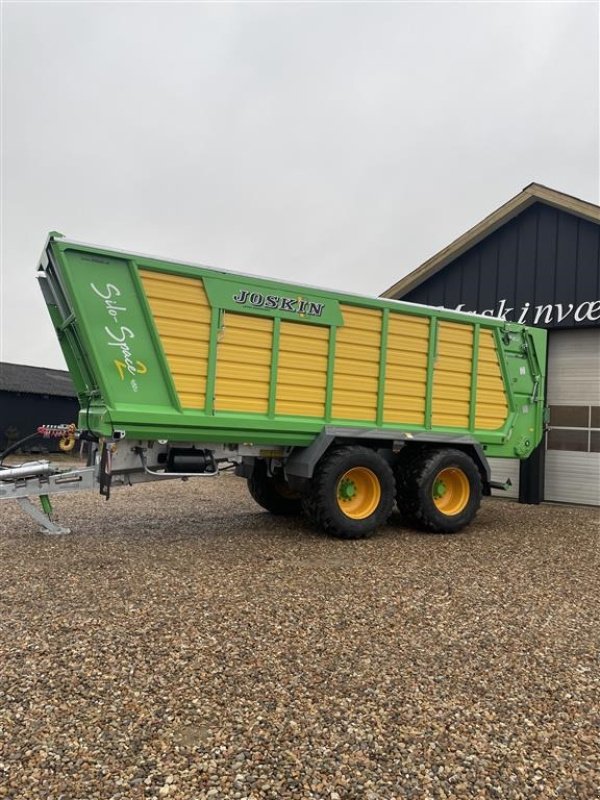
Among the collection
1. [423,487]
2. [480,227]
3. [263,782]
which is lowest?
[263,782]

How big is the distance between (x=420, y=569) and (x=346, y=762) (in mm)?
3364

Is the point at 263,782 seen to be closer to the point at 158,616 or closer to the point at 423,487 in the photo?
the point at 158,616

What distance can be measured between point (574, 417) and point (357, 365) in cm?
534

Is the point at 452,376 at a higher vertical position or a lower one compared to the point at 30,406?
higher

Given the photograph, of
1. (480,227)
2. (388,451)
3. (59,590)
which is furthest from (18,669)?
(480,227)

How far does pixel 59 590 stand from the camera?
16.1 feet

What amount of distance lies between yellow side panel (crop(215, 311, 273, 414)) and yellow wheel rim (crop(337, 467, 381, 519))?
4.64ft

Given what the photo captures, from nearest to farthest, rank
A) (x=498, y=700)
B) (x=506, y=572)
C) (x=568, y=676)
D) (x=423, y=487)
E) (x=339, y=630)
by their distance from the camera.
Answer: (x=498, y=700) < (x=568, y=676) < (x=339, y=630) < (x=506, y=572) < (x=423, y=487)

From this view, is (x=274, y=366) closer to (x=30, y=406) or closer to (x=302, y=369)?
(x=302, y=369)

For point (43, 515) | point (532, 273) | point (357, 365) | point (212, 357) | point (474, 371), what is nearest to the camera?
point (212, 357)

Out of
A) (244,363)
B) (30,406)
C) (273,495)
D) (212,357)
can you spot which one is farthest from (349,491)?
(30,406)

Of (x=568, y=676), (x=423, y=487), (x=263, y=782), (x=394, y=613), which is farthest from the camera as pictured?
(x=423, y=487)

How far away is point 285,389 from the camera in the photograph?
6.82 metres

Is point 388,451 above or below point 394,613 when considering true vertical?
above
